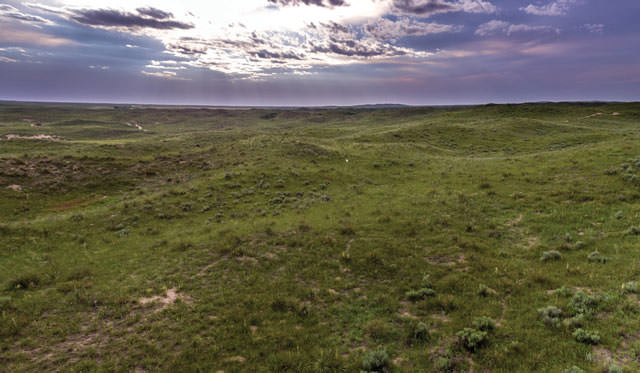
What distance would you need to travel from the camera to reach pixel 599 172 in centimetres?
2306

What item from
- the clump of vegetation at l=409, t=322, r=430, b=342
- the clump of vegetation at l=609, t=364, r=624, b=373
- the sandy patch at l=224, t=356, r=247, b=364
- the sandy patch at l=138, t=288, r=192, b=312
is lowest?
the sandy patch at l=224, t=356, r=247, b=364

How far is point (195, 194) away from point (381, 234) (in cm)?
1994

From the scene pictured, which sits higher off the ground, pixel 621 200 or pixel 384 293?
pixel 621 200

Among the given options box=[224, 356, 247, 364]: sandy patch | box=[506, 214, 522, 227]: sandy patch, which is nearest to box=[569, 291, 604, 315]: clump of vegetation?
box=[506, 214, 522, 227]: sandy patch

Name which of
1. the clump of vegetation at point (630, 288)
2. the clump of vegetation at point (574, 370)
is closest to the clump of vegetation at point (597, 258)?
the clump of vegetation at point (630, 288)

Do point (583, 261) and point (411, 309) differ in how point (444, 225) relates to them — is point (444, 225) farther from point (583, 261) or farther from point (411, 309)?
point (411, 309)

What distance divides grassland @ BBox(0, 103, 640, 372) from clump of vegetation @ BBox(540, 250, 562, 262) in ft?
0.25

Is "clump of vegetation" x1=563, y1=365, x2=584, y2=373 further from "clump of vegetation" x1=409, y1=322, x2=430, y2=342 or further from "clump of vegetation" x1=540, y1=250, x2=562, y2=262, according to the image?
"clump of vegetation" x1=540, y1=250, x2=562, y2=262

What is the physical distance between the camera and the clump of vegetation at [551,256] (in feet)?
41.4

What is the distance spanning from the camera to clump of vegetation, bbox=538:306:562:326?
27.7ft

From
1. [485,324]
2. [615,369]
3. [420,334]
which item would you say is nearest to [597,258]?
[485,324]

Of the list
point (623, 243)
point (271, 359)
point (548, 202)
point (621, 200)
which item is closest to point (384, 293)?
point (271, 359)

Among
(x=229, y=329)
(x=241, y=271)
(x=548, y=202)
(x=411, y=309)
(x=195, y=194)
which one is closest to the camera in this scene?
(x=229, y=329)

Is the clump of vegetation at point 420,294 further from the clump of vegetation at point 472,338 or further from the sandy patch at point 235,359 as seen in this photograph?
the sandy patch at point 235,359
